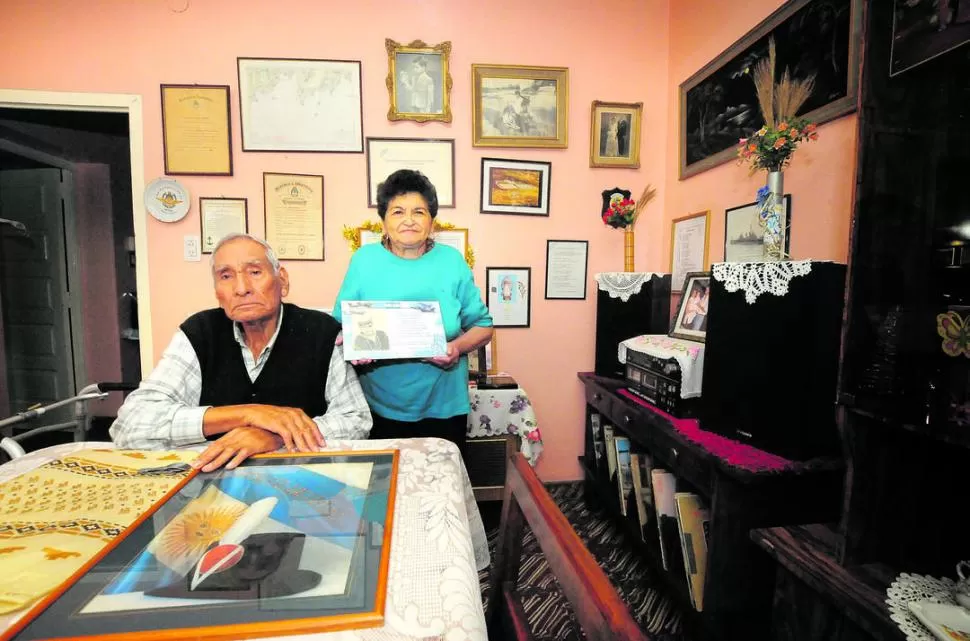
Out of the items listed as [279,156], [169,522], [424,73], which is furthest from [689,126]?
[169,522]

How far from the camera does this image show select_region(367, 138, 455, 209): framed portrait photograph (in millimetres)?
2592

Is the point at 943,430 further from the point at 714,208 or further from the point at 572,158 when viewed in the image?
the point at 572,158

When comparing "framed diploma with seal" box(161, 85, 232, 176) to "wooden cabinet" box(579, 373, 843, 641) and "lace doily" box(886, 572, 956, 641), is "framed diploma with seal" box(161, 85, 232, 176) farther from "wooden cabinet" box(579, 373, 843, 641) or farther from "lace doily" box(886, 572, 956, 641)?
"lace doily" box(886, 572, 956, 641)

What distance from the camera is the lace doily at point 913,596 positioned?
0.83 meters

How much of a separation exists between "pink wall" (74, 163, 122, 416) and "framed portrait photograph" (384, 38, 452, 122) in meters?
3.72

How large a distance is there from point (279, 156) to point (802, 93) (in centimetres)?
264

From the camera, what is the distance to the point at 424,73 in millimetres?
2557

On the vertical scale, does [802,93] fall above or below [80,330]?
above

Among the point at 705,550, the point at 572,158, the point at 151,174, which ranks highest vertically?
the point at 572,158

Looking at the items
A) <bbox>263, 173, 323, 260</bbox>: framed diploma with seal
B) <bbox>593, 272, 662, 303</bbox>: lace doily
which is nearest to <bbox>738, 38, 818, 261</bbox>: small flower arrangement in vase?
<bbox>593, 272, 662, 303</bbox>: lace doily

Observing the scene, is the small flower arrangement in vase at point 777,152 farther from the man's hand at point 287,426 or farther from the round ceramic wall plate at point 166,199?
the round ceramic wall plate at point 166,199

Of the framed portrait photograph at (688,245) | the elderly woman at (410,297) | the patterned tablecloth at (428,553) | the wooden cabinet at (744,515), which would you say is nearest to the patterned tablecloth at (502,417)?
the elderly woman at (410,297)

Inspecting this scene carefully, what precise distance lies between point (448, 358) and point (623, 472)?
3.86 feet

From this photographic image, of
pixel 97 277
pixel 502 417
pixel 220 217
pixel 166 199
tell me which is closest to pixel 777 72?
pixel 502 417
